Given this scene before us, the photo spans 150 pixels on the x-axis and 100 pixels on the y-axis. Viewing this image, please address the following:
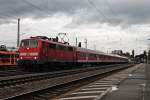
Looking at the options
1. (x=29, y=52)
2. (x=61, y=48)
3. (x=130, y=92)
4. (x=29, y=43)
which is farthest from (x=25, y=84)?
(x=61, y=48)

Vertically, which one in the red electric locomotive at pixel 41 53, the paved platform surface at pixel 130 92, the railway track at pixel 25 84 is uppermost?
the red electric locomotive at pixel 41 53

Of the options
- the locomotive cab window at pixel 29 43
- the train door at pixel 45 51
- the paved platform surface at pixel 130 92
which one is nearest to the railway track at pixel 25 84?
the paved platform surface at pixel 130 92

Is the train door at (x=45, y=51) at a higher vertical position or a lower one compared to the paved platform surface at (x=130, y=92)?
higher

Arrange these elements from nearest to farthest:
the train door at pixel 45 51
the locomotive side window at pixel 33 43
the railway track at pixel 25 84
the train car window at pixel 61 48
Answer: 1. the railway track at pixel 25 84
2. the locomotive side window at pixel 33 43
3. the train door at pixel 45 51
4. the train car window at pixel 61 48

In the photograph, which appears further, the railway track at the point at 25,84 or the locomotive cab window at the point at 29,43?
A: the locomotive cab window at the point at 29,43

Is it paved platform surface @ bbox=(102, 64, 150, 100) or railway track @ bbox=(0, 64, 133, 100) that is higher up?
railway track @ bbox=(0, 64, 133, 100)

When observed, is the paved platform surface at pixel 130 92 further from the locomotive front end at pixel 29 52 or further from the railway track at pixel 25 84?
the locomotive front end at pixel 29 52

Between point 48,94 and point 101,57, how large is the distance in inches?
2280

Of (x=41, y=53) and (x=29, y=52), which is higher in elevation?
(x=29, y=52)

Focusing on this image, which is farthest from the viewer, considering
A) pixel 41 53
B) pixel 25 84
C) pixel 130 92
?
pixel 41 53

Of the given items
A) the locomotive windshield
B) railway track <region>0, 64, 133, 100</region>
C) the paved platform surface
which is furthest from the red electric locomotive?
the paved platform surface

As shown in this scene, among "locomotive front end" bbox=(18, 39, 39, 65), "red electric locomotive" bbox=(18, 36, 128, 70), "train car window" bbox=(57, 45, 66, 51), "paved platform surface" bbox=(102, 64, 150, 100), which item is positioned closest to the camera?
"paved platform surface" bbox=(102, 64, 150, 100)

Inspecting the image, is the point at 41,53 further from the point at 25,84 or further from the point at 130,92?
the point at 130,92

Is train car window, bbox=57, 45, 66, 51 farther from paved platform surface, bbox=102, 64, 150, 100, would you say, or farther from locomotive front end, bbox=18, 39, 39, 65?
paved platform surface, bbox=102, 64, 150, 100
